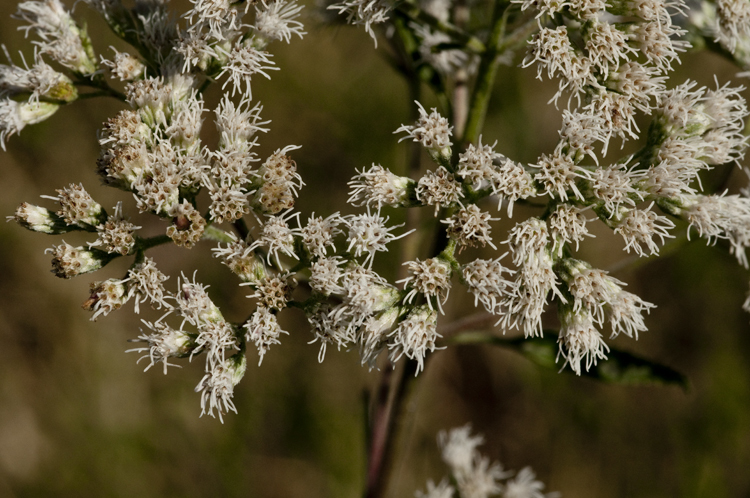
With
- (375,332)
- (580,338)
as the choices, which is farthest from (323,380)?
(580,338)

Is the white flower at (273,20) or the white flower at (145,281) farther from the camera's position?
the white flower at (273,20)

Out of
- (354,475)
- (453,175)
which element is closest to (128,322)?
(354,475)

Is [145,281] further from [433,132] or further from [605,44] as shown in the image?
[605,44]

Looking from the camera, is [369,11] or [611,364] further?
[611,364]

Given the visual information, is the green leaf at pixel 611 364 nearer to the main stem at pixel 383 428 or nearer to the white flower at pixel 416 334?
the main stem at pixel 383 428

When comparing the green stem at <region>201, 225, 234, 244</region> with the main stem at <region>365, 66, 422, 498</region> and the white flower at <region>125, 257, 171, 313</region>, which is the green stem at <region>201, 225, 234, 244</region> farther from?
the main stem at <region>365, 66, 422, 498</region>

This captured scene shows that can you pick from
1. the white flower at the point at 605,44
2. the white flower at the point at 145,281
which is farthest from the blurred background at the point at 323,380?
the white flower at the point at 145,281

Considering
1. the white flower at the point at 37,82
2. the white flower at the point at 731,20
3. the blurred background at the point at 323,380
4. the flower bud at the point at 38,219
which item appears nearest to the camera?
the flower bud at the point at 38,219
